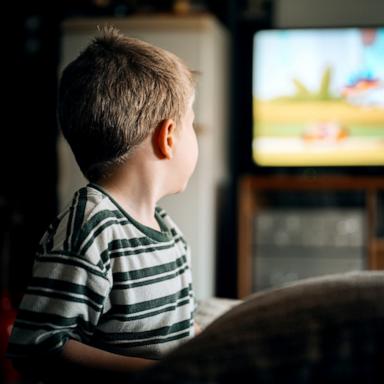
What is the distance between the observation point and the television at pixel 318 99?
323 centimetres

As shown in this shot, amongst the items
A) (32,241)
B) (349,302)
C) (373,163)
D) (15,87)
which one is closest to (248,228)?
(373,163)

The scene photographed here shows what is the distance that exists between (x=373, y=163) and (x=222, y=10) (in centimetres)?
94

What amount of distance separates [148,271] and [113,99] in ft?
0.71

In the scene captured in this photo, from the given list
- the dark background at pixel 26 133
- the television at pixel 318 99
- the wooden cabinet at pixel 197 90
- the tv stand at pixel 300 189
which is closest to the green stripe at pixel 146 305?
the dark background at pixel 26 133

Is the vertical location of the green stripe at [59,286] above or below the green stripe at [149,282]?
above

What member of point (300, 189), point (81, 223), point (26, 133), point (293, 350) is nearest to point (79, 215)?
point (81, 223)

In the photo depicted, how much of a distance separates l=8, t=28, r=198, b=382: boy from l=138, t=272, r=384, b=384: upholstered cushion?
359 mm

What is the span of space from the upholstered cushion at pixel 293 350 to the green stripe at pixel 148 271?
40 cm

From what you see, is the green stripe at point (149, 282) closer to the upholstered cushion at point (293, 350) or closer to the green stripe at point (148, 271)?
the green stripe at point (148, 271)

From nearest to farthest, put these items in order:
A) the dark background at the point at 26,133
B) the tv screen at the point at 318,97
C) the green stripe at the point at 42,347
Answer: the green stripe at the point at 42,347 < the dark background at the point at 26,133 < the tv screen at the point at 318,97

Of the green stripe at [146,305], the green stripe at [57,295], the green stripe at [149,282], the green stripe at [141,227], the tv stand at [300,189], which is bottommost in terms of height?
the tv stand at [300,189]

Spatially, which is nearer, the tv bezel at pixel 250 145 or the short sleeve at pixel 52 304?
the short sleeve at pixel 52 304

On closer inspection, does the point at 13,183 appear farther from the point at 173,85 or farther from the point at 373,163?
the point at 173,85

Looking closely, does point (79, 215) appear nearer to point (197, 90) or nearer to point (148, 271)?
point (148, 271)
